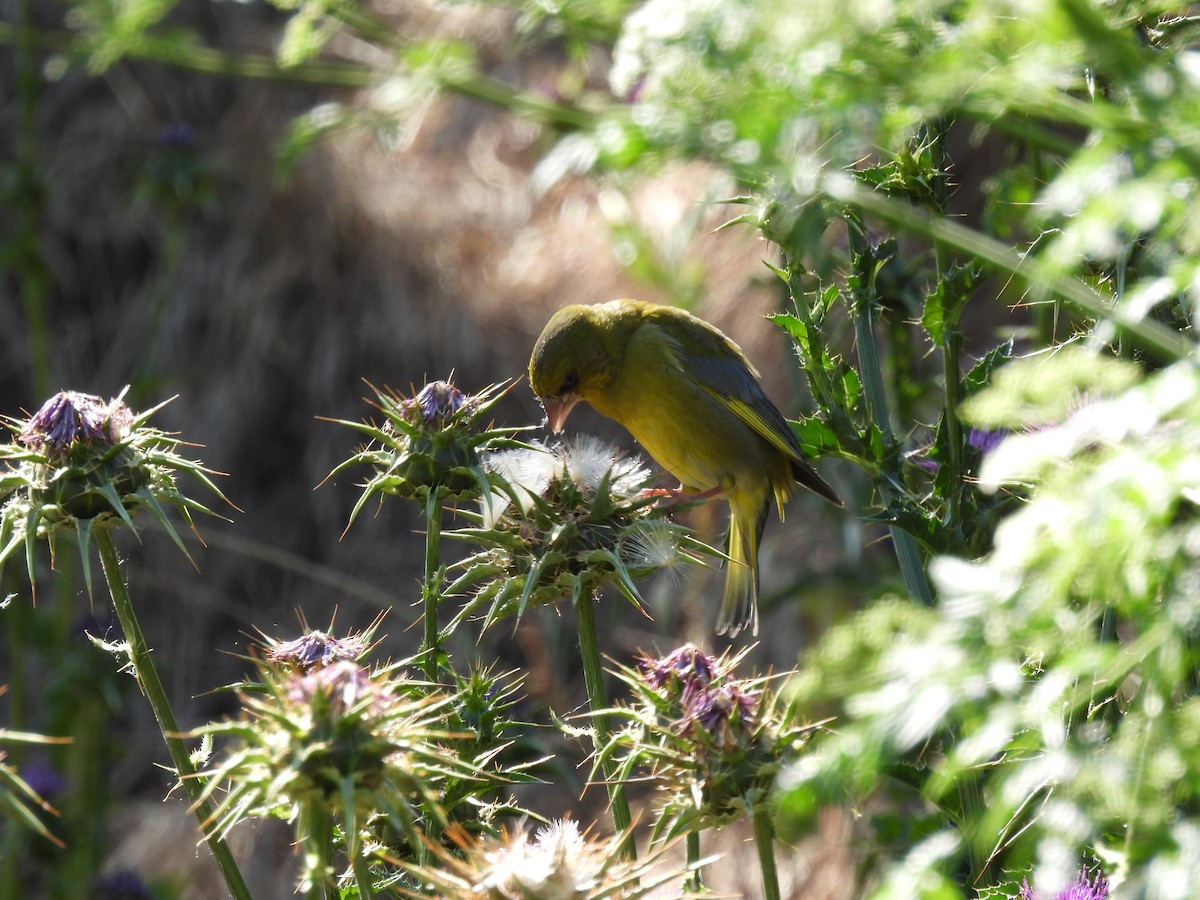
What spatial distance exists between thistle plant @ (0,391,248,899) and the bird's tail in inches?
79.5

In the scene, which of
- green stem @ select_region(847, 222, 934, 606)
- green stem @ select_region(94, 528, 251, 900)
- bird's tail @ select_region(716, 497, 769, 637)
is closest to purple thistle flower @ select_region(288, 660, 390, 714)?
green stem @ select_region(94, 528, 251, 900)

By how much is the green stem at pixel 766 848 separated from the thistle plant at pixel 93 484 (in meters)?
0.84

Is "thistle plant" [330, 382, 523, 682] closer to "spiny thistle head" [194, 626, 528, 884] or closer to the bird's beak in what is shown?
"spiny thistle head" [194, 626, 528, 884]

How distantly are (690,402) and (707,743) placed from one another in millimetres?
2287

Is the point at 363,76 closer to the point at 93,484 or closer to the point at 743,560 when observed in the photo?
the point at 743,560

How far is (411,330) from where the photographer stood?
7.82m

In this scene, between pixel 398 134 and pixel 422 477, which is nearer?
pixel 422 477

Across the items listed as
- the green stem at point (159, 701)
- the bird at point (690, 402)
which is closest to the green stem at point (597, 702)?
the green stem at point (159, 701)

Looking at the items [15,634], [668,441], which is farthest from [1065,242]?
[15,634]

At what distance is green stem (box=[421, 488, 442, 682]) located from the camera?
2135mm

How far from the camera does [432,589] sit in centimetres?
214

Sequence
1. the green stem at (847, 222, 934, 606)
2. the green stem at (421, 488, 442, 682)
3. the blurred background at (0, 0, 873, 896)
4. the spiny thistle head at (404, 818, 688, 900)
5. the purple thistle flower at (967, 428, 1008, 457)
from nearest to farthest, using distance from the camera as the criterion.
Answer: the spiny thistle head at (404, 818, 688, 900) → the green stem at (421, 488, 442, 682) → the green stem at (847, 222, 934, 606) → the purple thistle flower at (967, 428, 1008, 457) → the blurred background at (0, 0, 873, 896)

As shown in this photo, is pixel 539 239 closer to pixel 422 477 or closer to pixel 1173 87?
pixel 422 477

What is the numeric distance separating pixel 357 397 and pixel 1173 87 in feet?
22.8
